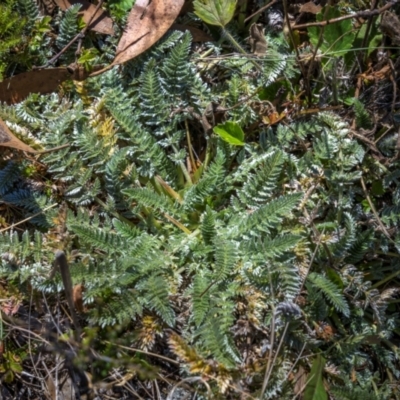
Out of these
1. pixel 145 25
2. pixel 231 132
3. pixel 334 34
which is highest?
pixel 145 25

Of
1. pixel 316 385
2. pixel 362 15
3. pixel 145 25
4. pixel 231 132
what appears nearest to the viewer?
pixel 316 385

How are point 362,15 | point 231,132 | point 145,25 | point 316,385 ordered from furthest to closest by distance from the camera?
point 145,25 < point 231,132 < point 362,15 < point 316,385

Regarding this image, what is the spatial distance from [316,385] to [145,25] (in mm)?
1373

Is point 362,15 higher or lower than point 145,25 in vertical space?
lower

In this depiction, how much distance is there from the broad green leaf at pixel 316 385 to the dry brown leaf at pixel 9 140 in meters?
1.15

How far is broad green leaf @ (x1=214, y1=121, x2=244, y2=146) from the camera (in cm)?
220

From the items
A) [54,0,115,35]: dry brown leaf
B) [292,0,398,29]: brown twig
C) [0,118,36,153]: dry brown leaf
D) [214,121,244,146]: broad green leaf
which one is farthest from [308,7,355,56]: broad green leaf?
[0,118,36,153]: dry brown leaf

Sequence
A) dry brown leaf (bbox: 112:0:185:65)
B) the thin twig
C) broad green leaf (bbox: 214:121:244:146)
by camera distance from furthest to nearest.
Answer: dry brown leaf (bbox: 112:0:185:65) < broad green leaf (bbox: 214:121:244:146) < the thin twig

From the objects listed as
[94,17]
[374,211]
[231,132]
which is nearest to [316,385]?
[374,211]

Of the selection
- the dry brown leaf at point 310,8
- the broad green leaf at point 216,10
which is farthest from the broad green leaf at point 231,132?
the dry brown leaf at point 310,8

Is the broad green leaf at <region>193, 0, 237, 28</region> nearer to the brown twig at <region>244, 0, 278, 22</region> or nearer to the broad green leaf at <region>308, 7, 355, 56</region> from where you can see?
the brown twig at <region>244, 0, 278, 22</region>

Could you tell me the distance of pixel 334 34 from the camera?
2283 millimetres

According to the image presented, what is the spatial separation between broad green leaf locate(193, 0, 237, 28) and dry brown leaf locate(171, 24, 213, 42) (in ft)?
0.71

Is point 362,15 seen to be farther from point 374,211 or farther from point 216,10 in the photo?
point 374,211
